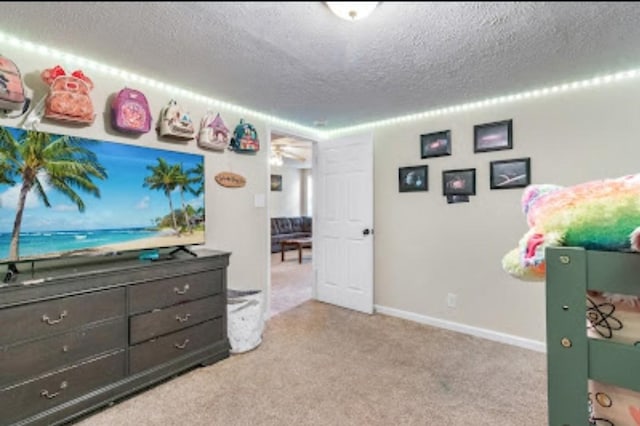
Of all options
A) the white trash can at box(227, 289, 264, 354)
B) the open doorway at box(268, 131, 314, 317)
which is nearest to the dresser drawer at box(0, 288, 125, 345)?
the white trash can at box(227, 289, 264, 354)

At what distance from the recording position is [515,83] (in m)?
2.38

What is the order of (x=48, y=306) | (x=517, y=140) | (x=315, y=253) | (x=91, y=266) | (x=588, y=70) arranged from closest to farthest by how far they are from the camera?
(x=48, y=306) → (x=91, y=266) → (x=588, y=70) → (x=517, y=140) → (x=315, y=253)

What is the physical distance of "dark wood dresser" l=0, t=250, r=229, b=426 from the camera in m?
1.57

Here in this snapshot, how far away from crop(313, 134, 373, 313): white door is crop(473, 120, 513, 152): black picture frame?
105cm

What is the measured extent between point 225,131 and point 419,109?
1772 mm

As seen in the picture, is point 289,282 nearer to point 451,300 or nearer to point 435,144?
point 451,300

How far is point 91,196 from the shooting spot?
6.72 ft

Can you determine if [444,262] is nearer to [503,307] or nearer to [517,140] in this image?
[503,307]

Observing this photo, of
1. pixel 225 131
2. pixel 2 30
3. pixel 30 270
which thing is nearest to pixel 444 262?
pixel 225 131

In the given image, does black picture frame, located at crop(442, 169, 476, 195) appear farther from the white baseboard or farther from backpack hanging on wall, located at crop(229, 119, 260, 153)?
backpack hanging on wall, located at crop(229, 119, 260, 153)

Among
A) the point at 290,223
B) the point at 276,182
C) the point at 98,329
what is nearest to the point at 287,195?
the point at 276,182

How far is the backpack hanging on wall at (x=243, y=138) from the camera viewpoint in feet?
9.64

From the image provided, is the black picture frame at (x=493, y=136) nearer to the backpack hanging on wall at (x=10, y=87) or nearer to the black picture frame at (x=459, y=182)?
the black picture frame at (x=459, y=182)

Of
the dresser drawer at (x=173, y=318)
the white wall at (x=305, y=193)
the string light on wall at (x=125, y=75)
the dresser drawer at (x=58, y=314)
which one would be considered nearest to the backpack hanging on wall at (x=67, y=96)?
the string light on wall at (x=125, y=75)
